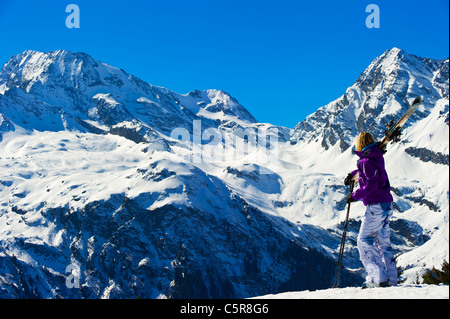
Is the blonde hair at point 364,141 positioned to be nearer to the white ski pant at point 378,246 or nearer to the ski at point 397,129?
the ski at point 397,129

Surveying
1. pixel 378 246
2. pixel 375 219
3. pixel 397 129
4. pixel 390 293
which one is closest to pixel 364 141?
pixel 397 129

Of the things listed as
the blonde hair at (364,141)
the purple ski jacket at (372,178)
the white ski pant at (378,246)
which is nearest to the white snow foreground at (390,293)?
the white ski pant at (378,246)

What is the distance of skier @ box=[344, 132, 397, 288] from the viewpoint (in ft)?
50.2

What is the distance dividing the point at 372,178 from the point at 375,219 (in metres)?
1.04

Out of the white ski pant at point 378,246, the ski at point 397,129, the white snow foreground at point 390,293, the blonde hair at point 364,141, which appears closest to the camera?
the white snow foreground at point 390,293

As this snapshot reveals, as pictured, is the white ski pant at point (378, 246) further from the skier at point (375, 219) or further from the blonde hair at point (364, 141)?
the blonde hair at point (364, 141)

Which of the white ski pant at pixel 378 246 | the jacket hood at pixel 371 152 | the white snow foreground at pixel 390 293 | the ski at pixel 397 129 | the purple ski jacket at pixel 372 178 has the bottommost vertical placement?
the white snow foreground at pixel 390 293

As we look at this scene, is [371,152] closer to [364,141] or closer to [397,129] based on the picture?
[364,141]

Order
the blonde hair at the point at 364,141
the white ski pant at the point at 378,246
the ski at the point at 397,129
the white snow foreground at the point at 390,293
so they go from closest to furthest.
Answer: the white snow foreground at the point at 390,293 < the white ski pant at the point at 378,246 < the blonde hair at the point at 364,141 < the ski at the point at 397,129

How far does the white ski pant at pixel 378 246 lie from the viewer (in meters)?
15.3

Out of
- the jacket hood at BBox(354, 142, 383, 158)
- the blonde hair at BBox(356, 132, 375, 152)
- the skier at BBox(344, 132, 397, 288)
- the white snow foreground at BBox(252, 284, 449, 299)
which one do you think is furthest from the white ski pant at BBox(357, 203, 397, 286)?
the blonde hair at BBox(356, 132, 375, 152)

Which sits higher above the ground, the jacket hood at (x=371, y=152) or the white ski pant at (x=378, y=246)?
the jacket hood at (x=371, y=152)

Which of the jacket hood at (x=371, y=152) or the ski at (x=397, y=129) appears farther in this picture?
the ski at (x=397, y=129)
